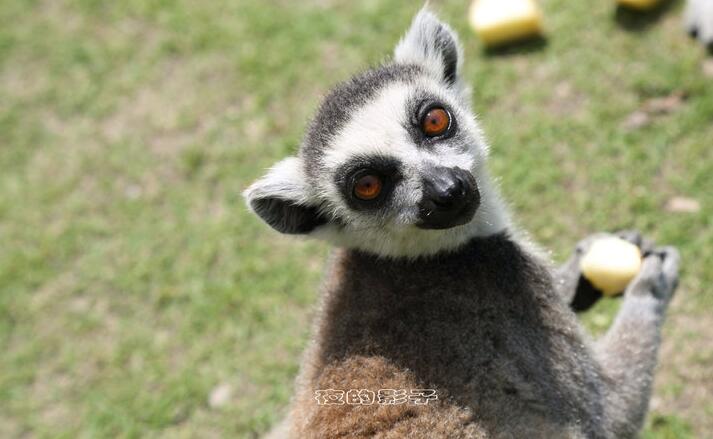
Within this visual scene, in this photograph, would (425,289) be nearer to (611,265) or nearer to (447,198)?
(447,198)

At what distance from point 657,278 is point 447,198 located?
1597 millimetres

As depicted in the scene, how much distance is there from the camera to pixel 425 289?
3367 mm

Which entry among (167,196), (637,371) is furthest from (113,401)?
(637,371)

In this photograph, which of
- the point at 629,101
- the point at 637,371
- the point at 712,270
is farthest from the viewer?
the point at 629,101

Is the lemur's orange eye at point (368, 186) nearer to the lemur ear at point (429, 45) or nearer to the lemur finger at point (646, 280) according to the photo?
the lemur ear at point (429, 45)

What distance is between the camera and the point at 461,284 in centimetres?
339

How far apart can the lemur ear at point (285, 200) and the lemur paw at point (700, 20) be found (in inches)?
143

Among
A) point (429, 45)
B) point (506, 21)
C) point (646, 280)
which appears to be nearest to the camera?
point (429, 45)

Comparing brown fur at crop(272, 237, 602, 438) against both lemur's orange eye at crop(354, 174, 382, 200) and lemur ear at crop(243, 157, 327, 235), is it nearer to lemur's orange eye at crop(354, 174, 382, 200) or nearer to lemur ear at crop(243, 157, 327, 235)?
lemur ear at crop(243, 157, 327, 235)

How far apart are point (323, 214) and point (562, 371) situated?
136 centimetres

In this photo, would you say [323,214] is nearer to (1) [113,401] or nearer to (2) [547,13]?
(1) [113,401]

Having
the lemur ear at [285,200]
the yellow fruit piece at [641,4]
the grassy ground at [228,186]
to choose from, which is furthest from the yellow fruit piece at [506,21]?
the lemur ear at [285,200]

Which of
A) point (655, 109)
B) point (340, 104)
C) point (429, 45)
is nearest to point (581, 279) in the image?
point (429, 45)

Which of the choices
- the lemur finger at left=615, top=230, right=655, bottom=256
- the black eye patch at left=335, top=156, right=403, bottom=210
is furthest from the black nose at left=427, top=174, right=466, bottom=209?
the lemur finger at left=615, top=230, right=655, bottom=256
